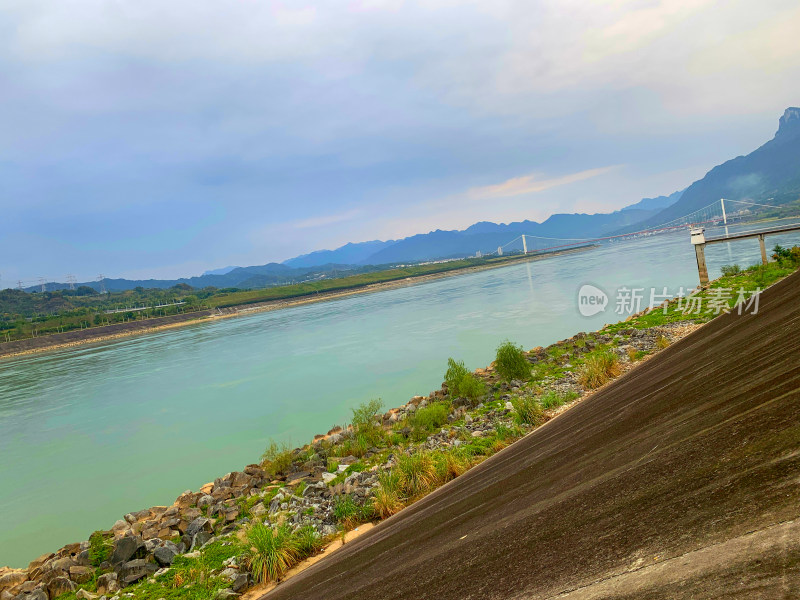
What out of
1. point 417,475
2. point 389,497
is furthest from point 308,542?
point 417,475

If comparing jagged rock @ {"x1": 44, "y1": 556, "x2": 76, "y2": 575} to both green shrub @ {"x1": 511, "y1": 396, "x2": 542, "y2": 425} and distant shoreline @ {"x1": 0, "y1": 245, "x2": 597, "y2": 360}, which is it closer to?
green shrub @ {"x1": 511, "y1": 396, "x2": 542, "y2": 425}

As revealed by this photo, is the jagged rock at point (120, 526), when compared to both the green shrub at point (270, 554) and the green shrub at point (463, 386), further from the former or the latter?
the green shrub at point (463, 386)

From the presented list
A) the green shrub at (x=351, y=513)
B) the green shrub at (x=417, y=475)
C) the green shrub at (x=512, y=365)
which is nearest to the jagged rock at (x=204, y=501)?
the green shrub at (x=351, y=513)

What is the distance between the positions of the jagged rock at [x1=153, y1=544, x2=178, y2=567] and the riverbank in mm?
15

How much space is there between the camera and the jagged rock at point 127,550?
6.72 m

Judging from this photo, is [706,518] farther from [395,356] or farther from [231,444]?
[395,356]

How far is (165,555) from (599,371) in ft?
28.0

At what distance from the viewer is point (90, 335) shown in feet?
274

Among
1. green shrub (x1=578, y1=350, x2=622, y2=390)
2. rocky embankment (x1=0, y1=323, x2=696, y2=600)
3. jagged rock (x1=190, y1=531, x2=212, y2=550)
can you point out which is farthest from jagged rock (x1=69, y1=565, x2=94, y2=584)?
green shrub (x1=578, y1=350, x2=622, y2=390)

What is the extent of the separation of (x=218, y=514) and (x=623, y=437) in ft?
25.6

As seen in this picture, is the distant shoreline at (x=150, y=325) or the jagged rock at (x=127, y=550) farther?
the distant shoreline at (x=150, y=325)

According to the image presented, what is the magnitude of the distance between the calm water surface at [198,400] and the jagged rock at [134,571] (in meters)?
6.69

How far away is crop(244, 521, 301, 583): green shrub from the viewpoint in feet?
17.3

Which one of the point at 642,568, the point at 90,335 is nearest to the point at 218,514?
the point at 642,568
